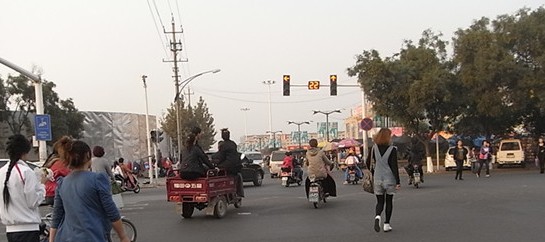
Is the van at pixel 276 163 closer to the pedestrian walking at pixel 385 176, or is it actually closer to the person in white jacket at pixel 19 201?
the pedestrian walking at pixel 385 176

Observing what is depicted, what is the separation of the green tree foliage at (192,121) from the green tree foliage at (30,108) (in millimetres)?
16026

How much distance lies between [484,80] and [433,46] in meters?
4.78

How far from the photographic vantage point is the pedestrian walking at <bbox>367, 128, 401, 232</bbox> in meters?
10.8

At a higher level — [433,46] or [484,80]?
[433,46]

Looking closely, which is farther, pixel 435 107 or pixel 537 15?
pixel 435 107

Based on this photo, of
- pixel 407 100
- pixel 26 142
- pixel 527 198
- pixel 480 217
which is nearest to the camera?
pixel 26 142

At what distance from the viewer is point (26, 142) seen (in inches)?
243

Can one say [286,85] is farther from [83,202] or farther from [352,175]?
[83,202]

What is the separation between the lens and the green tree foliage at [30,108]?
47.3 meters

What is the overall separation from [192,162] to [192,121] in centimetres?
6129

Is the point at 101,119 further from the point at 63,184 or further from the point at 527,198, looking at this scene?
the point at 63,184

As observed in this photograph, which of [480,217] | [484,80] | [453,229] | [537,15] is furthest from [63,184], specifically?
[537,15]

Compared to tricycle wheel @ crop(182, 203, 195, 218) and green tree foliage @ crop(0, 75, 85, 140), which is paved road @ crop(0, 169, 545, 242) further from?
green tree foliage @ crop(0, 75, 85, 140)

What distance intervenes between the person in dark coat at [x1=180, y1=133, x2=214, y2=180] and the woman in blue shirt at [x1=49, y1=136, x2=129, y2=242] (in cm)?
823
